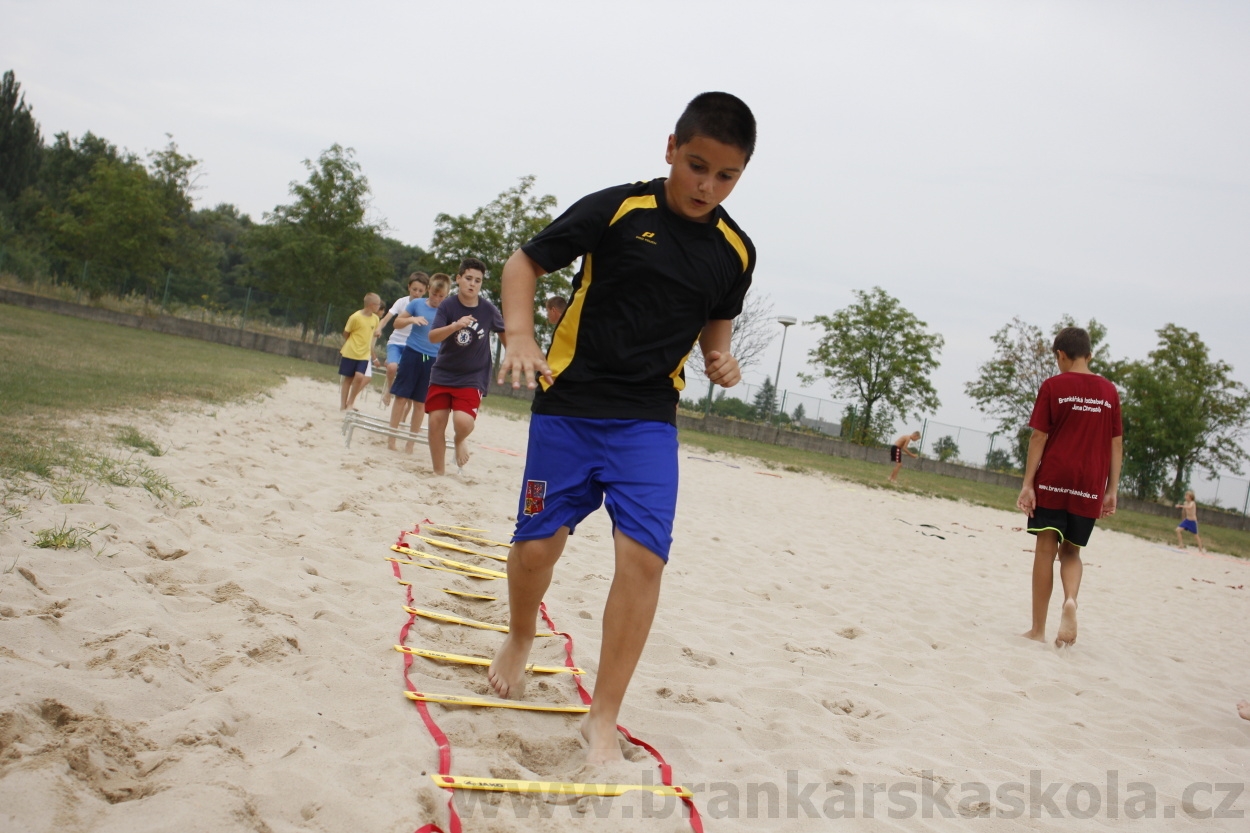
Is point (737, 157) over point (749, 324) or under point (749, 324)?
under

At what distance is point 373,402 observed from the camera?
1530 centimetres

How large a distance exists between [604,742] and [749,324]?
38593mm

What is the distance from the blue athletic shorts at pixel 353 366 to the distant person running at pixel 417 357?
2010 millimetres

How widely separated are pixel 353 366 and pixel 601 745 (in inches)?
388

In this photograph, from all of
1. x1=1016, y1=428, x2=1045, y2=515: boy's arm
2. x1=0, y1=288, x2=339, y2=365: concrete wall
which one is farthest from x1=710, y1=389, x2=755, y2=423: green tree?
x1=1016, y1=428, x2=1045, y2=515: boy's arm

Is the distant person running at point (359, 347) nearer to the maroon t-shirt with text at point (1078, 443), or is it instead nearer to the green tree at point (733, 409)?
the maroon t-shirt with text at point (1078, 443)

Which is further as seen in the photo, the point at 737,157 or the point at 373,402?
the point at 373,402

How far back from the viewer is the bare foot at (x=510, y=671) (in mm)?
3008

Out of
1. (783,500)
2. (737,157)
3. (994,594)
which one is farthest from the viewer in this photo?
(783,500)

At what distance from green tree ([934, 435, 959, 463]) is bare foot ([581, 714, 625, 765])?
34.6m

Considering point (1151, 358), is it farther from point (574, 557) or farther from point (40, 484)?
point (40, 484)

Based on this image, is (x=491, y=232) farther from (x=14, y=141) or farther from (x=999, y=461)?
(x=14, y=141)

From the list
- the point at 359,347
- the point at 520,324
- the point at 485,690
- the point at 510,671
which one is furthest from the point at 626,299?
the point at 359,347

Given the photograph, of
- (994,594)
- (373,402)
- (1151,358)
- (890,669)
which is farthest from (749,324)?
(890,669)
